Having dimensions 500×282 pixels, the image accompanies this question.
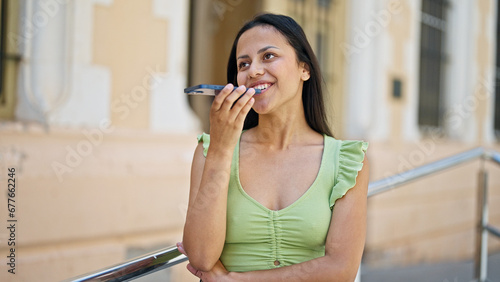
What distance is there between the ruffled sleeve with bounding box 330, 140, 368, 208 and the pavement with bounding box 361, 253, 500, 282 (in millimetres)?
3762

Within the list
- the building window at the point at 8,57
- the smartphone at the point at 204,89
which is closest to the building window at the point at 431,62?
the building window at the point at 8,57

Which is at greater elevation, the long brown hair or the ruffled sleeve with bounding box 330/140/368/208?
the long brown hair

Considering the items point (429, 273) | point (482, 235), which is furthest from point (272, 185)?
point (429, 273)

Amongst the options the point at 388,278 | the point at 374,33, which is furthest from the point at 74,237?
the point at 374,33

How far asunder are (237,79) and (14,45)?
2.34 m

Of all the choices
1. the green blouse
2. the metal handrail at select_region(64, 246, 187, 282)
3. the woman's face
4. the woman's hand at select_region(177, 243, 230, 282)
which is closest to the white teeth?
the woman's face

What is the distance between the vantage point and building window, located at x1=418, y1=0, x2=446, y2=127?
7121 mm

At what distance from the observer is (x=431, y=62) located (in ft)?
24.0

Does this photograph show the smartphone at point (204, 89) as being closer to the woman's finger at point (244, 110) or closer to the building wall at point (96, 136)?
the woman's finger at point (244, 110)

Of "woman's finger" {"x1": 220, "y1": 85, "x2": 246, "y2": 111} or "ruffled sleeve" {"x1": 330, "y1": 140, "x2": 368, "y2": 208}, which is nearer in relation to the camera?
"woman's finger" {"x1": 220, "y1": 85, "x2": 246, "y2": 111}

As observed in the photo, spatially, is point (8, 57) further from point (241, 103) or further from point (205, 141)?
point (241, 103)

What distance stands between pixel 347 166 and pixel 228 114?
16.0 inches

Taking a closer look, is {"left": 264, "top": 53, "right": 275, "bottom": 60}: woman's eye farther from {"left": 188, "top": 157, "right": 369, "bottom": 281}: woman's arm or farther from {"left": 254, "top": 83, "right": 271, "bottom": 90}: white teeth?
{"left": 188, "top": 157, "right": 369, "bottom": 281}: woman's arm

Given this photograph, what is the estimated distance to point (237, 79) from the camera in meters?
1.70
